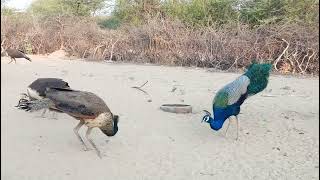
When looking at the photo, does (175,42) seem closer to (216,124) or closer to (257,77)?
(257,77)

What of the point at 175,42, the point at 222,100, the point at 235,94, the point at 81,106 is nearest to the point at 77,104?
the point at 81,106

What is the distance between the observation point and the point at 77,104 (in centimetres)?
633

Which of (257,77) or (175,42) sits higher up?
(257,77)

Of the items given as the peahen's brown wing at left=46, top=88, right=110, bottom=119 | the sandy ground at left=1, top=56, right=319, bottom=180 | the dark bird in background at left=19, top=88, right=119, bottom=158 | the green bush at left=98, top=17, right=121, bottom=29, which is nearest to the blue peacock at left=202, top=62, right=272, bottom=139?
the sandy ground at left=1, top=56, right=319, bottom=180

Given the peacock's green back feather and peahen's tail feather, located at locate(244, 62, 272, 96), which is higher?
peahen's tail feather, located at locate(244, 62, 272, 96)

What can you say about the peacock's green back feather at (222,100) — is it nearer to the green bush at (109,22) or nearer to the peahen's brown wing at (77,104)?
the peahen's brown wing at (77,104)

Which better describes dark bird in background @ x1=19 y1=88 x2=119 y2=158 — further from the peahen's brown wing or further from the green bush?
the green bush

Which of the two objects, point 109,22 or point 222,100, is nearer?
point 222,100

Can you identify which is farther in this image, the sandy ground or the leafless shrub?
the leafless shrub

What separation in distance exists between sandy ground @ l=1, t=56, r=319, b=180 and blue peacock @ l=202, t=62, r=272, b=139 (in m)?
0.30


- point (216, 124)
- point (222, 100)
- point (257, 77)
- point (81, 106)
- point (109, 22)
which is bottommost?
point (109, 22)

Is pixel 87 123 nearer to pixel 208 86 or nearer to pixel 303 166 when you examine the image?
pixel 303 166

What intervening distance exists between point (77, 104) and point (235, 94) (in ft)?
8.41

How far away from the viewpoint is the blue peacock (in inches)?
306
